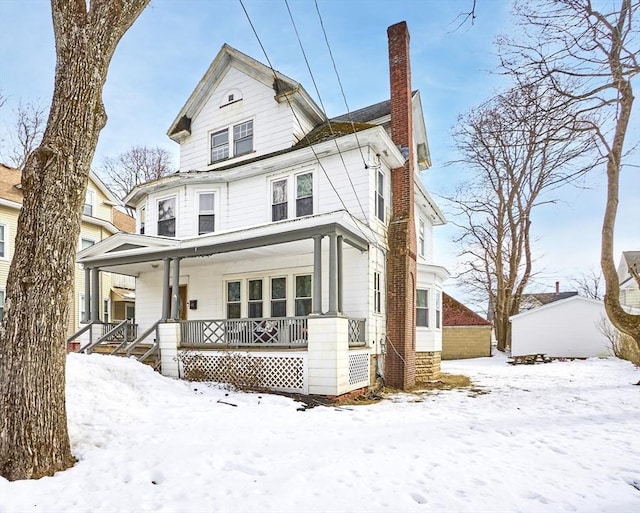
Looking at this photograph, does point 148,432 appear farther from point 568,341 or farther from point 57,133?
point 568,341

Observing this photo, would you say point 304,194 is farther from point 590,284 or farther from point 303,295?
point 590,284

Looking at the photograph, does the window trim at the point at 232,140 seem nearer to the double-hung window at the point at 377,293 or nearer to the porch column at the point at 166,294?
the porch column at the point at 166,294

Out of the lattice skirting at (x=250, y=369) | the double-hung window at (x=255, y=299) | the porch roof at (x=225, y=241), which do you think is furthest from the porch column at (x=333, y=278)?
the double-hung window at (x=255, y=299)

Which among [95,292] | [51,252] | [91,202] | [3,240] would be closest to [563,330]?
[95,292]

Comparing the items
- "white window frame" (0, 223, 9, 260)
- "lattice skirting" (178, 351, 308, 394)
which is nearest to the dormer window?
"lattice skirting" (178, 351, 308, 394)

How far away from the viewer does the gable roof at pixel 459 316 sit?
23.9 metres

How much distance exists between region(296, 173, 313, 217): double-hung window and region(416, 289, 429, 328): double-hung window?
4.89 metres

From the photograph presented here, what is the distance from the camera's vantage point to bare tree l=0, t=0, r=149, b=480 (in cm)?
407

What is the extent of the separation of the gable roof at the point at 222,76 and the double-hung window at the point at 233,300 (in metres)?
5.97

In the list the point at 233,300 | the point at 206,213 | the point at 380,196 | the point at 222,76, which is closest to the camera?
the point at 380,196

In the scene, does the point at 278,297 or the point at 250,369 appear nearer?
the point at 250,369

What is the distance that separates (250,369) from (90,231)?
1546 centimetres

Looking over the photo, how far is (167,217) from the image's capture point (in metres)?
13.6

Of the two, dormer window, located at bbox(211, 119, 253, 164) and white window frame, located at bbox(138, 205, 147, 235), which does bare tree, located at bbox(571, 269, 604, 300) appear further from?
white window frame, located at bbox(138, 205, 147, 235)
